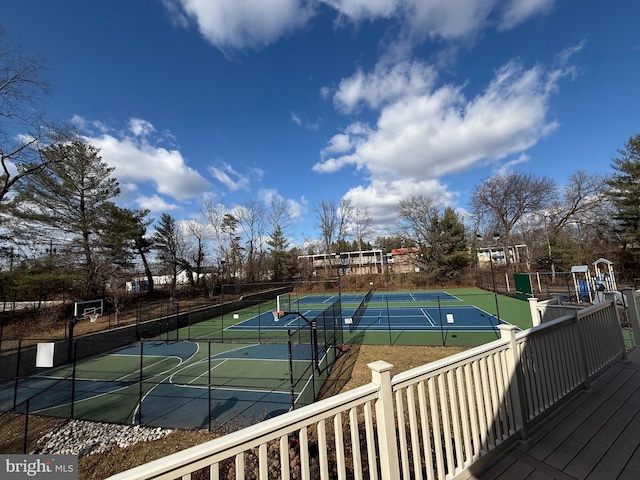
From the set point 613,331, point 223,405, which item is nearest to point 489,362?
point 613,331

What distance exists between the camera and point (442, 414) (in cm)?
210

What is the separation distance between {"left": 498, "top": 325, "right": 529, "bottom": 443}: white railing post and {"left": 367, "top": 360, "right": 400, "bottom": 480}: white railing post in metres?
1.51

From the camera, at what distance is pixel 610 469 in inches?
87.6

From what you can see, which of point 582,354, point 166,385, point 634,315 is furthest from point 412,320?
point 582,354

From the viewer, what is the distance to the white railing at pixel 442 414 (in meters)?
1.30

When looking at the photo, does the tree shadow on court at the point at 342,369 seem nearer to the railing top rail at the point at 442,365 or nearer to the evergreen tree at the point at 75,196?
the railing top rail at the point at 442,365

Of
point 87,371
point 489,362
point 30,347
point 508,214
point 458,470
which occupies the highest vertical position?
point 508,214

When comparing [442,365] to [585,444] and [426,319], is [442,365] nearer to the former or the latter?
[585,444]

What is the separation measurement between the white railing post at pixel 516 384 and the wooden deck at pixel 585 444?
172 millimetres

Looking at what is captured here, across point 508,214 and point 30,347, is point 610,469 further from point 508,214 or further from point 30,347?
point 508,214

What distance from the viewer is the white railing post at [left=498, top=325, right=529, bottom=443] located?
8.52 feet

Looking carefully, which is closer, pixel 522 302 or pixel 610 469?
pixel 610 469

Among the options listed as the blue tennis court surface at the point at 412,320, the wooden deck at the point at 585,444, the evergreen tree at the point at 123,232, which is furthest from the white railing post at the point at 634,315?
the evergreen tree at the point at 123,232

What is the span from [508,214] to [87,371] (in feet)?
120
